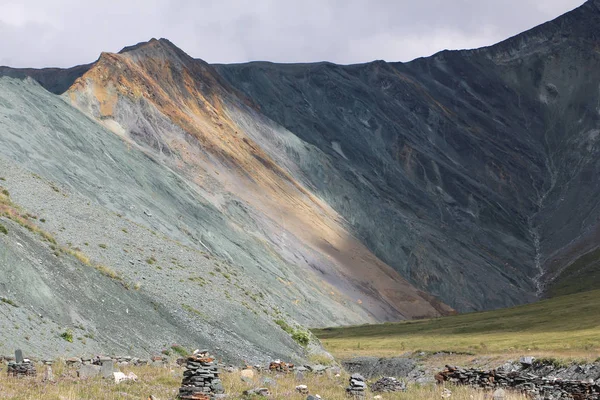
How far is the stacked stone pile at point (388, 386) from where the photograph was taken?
1152 inches

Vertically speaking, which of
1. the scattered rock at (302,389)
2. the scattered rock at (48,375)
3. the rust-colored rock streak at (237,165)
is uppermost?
the rust-colored rock streak at (237,165)

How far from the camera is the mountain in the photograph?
3984 cm

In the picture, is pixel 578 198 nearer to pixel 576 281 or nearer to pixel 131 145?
pixel 576 281

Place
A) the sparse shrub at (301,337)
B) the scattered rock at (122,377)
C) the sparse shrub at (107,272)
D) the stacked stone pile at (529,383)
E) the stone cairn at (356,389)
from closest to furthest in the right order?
the scattered rock at (122,377), the stone cairn at (356,389), the stacked stone pile at (529,383), the sparse shrub at (107,272), the sparse shrub at (301,337)

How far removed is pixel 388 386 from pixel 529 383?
5139mm

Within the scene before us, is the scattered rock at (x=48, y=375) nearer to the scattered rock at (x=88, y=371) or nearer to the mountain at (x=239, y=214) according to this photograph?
the scattered rock at (x=88, y=371)

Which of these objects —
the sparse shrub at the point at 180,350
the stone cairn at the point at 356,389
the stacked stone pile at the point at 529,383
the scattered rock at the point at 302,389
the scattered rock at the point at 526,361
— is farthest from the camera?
the scattered rock at the point at 526,361

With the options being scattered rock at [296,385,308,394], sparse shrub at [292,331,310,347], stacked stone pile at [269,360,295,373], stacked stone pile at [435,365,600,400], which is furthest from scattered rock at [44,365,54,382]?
sparse shrub at [292,331,310,347]

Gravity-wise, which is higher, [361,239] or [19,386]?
[361,239]

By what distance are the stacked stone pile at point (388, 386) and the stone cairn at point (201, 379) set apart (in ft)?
25.9

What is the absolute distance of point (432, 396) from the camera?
89.2 ft

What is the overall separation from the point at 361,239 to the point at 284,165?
18.7 m

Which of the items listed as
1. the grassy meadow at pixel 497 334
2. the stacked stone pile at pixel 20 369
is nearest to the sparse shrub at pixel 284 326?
the grassy meadow at pixel 497 334

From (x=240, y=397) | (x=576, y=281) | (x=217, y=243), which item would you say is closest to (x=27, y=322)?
(x=240, y=397)
